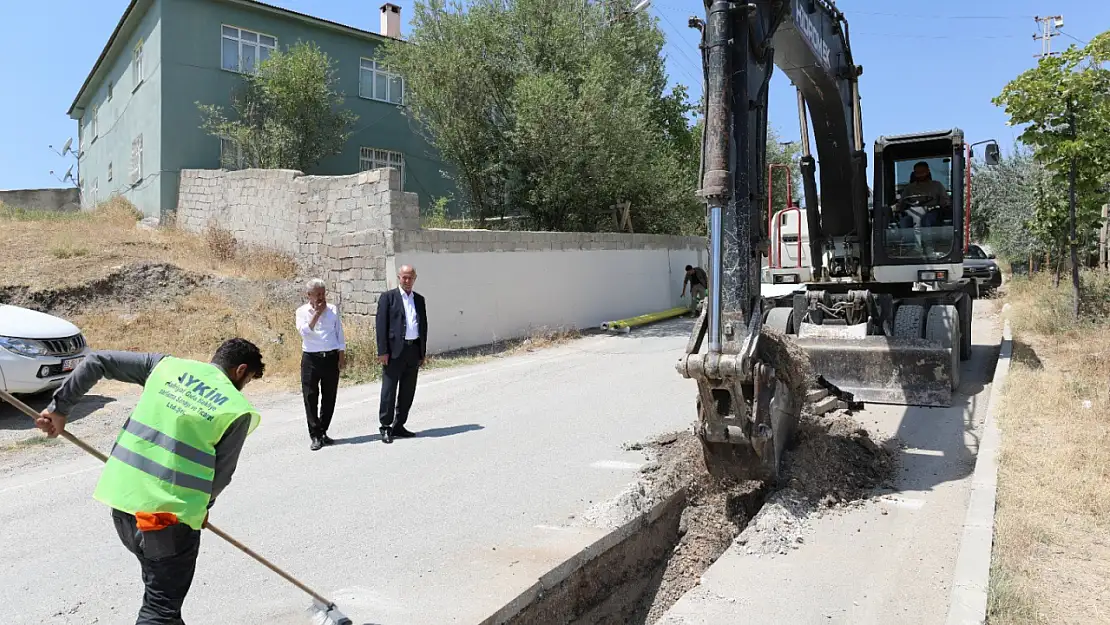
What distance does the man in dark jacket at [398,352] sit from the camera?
23.9 feet

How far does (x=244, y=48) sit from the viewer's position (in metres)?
20.0

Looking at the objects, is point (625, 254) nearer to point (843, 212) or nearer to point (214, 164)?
point (843, 212)

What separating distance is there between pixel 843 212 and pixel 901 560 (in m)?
5.79

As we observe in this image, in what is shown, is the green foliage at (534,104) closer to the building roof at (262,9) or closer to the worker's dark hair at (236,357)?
the building roof at (262,9)

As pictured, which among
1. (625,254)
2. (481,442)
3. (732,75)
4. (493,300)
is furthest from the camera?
(625,254)

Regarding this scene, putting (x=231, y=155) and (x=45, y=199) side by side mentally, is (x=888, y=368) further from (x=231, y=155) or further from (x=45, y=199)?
(x=45, y=199)

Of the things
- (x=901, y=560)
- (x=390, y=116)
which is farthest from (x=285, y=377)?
(x=390, y=116)

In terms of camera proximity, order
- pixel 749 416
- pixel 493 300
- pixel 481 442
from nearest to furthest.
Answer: pixel 749 416, pixel 481 442, pixel 493 300

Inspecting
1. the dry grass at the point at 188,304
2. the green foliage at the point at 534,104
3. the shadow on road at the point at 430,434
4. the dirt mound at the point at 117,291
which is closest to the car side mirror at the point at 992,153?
A: the shadow on road at the point at 430,434

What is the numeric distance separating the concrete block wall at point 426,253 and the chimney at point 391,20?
30.2 feet

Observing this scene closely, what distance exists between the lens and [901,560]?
14.4 ft

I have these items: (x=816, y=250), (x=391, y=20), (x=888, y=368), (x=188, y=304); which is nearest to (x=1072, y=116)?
(x=816, y=250)

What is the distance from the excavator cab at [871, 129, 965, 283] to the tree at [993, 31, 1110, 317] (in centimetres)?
430

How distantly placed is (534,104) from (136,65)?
41.0 ft
